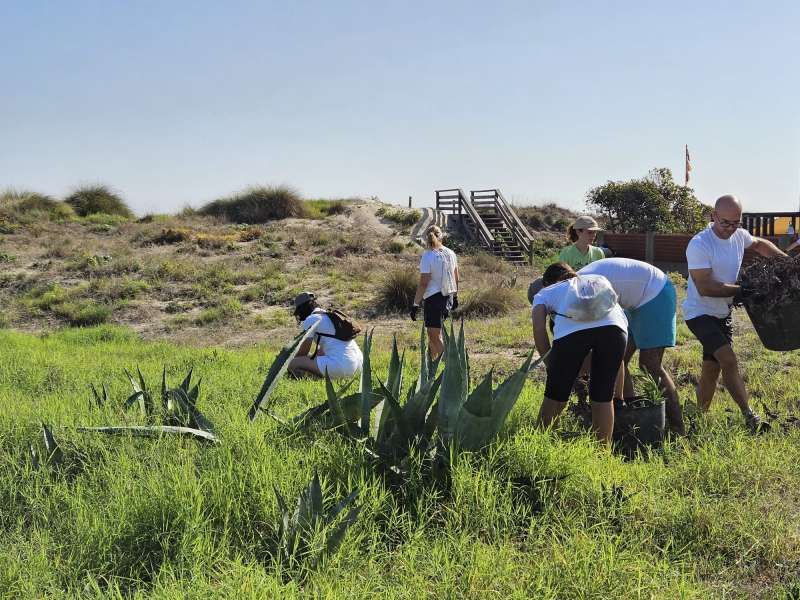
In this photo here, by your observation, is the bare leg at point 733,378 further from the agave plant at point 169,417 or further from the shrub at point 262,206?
the shrub at point 262,206

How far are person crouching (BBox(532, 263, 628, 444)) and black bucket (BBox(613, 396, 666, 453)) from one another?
0.32m

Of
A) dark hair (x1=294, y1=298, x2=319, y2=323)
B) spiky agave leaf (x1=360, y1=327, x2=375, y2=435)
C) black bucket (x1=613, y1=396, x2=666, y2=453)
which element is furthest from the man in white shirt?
dark hair (x1=294, y1=298, x2=319, y2=323)

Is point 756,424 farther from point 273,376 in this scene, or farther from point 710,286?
point 273,376

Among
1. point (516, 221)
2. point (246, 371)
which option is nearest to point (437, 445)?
point (246, 371)

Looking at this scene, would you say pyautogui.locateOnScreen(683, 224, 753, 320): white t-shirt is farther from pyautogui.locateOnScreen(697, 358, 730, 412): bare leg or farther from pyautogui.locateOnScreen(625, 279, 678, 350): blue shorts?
pyautogui.locateOnScreen(697, 358, 730, 412): bare leg

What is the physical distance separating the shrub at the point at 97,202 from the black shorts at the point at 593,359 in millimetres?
27938

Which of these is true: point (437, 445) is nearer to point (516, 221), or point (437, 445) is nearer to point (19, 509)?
point (19, 509)

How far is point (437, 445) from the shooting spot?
399 centimetres

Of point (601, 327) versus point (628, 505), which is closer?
point (628, 505)

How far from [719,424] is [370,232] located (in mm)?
21542

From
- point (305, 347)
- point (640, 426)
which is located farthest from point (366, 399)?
point (305, 347)

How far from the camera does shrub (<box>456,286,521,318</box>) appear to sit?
44.7 feet

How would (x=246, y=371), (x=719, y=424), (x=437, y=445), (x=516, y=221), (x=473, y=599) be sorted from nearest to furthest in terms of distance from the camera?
(x=473, y=599)
(x=437, y=445)
(x=719, y=424)
(x=246, y=371)
(x=516, y=221)

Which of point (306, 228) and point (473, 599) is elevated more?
point (306, 228)
